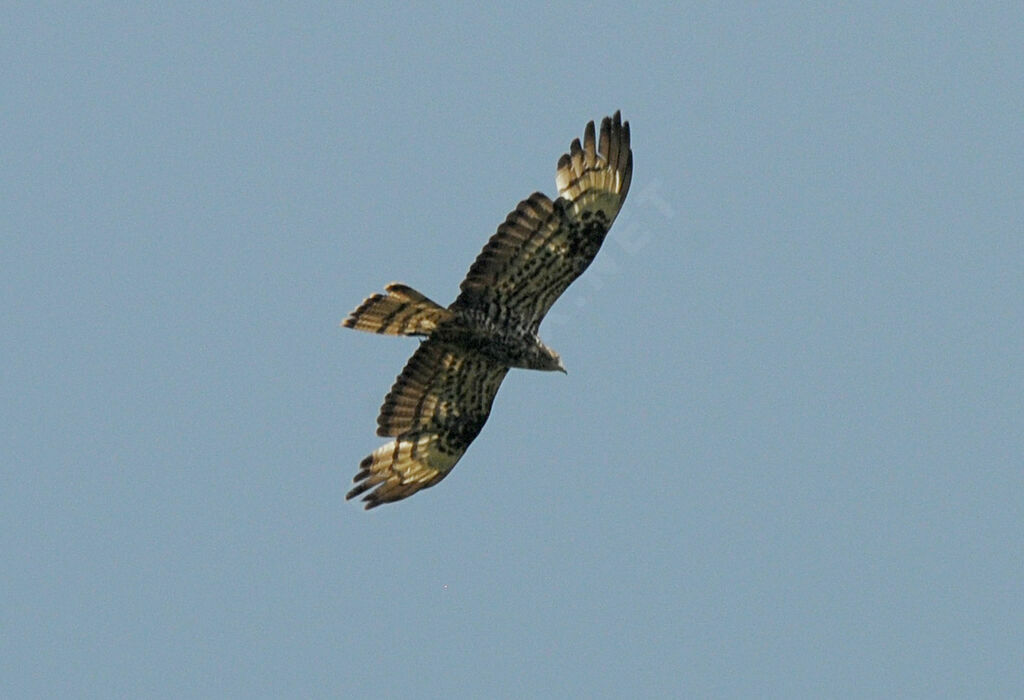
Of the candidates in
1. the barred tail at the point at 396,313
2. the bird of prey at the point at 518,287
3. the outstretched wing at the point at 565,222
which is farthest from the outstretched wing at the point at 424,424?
the outstretched wing at the point at 565,222

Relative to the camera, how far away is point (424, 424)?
17766 mm

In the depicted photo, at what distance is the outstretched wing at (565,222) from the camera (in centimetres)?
1656

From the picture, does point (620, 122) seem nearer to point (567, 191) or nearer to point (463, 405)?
point (567, 191)

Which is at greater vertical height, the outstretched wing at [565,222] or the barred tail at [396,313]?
the outstretched wing at [565,222]

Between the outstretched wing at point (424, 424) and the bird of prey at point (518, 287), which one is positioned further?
the outstretched wing at point (424, 424)

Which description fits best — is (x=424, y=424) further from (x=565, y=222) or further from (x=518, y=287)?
(x=565, y=222)

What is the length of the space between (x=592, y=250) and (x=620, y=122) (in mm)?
1120

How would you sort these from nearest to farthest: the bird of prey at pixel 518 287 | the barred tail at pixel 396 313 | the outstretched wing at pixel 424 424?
the barred tail at pixel 396 313 < the bird of prey at pixel 518 287 < the outstretched wing at pixel 424 424

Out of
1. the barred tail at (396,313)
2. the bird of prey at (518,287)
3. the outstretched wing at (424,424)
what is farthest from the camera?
the outstretched wing at (424,424)

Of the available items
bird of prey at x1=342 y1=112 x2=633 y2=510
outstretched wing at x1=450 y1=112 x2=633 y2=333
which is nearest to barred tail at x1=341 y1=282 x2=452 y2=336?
bird of prey at x1=342 y1=112 x2=633 y2=510

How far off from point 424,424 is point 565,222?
8.12ft

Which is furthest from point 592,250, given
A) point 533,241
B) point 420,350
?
point 420,350

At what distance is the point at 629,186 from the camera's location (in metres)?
16.6

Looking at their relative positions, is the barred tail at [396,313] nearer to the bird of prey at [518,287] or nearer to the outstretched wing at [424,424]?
the bird of prey at [518,287]
